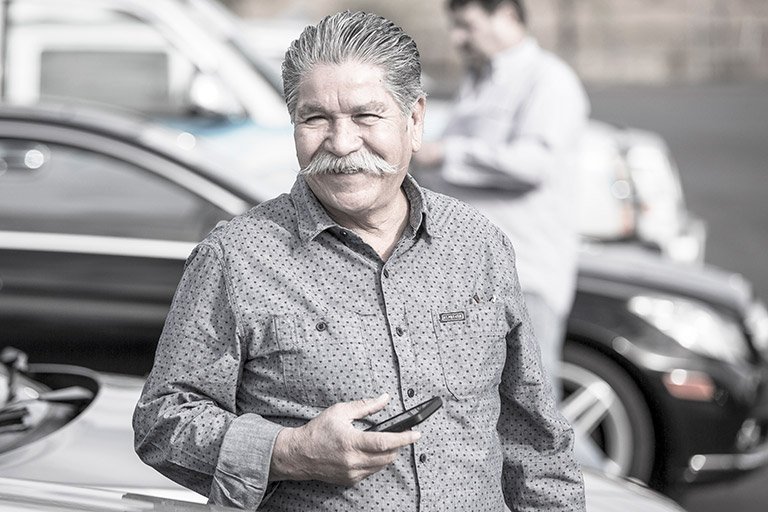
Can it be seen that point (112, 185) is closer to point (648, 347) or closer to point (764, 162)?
point (648, 347)


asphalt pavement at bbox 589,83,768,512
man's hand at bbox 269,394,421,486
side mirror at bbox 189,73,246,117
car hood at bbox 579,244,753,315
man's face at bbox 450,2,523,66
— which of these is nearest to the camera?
man's hand at bbox 269,394,421,486

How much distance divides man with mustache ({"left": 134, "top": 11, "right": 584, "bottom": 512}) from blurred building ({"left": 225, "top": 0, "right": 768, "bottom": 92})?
985 inches

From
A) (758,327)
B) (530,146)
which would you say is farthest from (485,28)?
→ (758,327)

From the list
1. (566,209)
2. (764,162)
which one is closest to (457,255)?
(566,209)

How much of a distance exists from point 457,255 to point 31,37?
5.75m

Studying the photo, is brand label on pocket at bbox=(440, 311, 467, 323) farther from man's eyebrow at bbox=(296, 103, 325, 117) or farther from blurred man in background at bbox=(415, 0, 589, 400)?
blurred man in background at bbox=(415, 0, 589, 400)

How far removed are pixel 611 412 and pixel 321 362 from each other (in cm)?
286

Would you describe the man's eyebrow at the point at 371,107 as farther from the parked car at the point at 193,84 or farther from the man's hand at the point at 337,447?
the parked car at the point at 193,84

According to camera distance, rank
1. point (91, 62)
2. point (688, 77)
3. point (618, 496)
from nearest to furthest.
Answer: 1. point (618, 496)
2. point (91, 62)
3. point (688, 77)

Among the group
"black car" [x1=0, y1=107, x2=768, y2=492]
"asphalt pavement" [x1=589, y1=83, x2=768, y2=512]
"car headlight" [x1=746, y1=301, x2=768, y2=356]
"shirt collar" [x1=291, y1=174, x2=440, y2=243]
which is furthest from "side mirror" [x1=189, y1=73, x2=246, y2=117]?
"shirt collar" [x1=291, y1=174, x2=440, y2=243]

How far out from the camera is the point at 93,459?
8.48 feet

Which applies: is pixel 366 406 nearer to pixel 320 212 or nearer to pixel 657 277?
pixel 320 212

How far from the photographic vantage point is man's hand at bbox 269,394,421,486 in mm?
1769

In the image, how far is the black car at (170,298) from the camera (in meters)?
4.41
